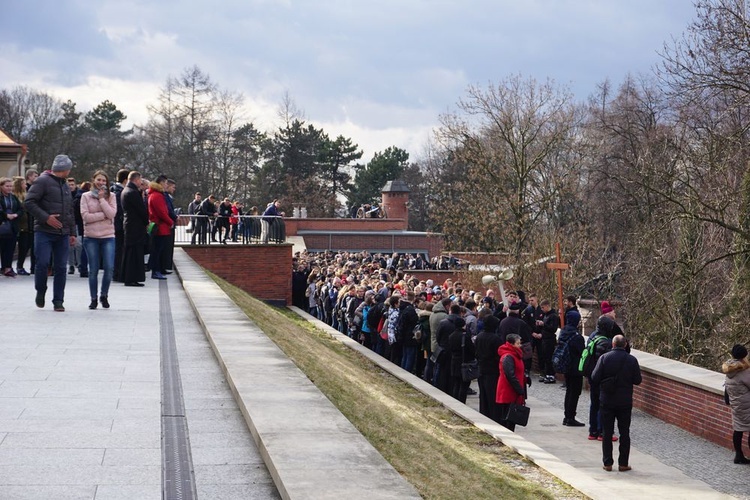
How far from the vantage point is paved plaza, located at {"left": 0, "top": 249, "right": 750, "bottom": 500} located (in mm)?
5129

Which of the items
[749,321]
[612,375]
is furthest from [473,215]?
[612,375]

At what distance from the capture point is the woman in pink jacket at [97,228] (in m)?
12.3

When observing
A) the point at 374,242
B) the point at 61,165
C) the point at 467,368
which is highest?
the point at 61,165

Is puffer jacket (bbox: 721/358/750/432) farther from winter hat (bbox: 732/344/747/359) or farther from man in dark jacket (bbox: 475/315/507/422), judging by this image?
man in dark jacket (bbox: 475/315/507/422)

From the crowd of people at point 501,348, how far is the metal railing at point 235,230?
5.56 metres

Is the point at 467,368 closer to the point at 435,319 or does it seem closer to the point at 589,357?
the point at 435,319

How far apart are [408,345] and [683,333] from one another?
6.80 metres

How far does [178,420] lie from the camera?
6.60 metres

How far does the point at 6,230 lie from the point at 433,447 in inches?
412

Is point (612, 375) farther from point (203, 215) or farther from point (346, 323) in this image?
point (203, 215)

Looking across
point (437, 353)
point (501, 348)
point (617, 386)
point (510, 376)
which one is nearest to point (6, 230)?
point (437, 353)

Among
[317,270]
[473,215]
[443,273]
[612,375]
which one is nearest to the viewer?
[612,375]

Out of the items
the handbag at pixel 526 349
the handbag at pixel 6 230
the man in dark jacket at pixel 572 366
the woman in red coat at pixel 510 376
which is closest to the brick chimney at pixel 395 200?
the handbag at pixel 526 349

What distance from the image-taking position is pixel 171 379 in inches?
317
